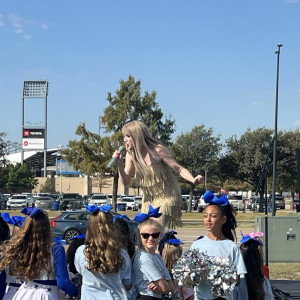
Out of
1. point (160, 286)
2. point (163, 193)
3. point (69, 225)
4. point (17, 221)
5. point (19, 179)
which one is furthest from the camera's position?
point (19, 179)

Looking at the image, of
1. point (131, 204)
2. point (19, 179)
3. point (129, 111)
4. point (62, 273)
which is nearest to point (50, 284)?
point (62, 273)

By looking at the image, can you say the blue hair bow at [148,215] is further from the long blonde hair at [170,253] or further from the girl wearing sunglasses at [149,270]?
the long blonde hair at [170,253]

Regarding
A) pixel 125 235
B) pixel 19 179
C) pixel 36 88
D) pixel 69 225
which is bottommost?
pixel 69 225

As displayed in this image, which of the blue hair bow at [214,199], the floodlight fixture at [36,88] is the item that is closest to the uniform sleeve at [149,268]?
the blue hair bow at [214,199]

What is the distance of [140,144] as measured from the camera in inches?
203

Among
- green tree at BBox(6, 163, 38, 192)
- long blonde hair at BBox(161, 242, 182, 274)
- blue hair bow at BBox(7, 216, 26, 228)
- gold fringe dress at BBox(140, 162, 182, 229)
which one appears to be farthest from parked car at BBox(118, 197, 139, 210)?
blue hair bow at BBox(7, 216, 26, 228)

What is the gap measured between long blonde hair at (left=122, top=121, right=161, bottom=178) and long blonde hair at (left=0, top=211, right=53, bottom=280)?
3.61 ft

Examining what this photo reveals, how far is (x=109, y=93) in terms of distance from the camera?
3531cm

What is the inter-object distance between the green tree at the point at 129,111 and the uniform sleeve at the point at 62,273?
29671 mm

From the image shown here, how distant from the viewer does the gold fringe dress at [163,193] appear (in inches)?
207

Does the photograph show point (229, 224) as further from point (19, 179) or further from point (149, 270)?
point (19, 179)

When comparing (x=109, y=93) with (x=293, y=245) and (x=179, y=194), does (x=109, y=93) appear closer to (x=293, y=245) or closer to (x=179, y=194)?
(x=293, y=245)

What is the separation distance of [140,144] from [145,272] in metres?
1.19

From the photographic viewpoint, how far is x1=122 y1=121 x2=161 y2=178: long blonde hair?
5141 millimetres
